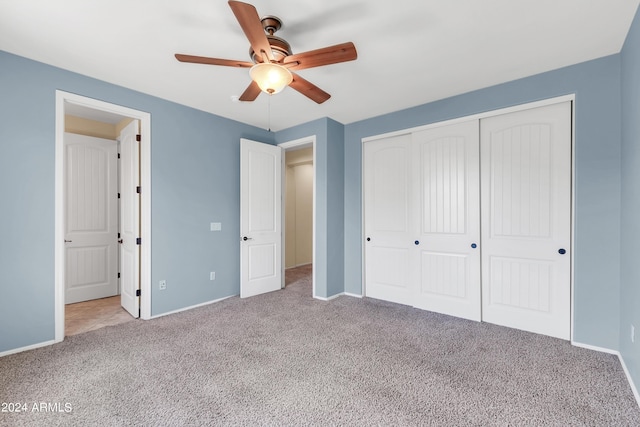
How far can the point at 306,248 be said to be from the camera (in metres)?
6.88

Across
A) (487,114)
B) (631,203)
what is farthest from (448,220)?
(631,203)

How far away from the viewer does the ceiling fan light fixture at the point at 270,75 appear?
1836mm

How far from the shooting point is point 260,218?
4.28 m

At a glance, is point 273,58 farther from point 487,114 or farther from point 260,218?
point 260,218

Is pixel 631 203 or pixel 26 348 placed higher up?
pixel 631 203

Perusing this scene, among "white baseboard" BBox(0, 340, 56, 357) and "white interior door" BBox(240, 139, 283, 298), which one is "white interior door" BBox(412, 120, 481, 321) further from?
"white baseboard" BBox(0, 340, 56, 357)

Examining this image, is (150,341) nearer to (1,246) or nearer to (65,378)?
(65,378)

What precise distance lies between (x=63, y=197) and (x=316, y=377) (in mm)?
2780

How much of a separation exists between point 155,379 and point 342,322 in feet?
5.90

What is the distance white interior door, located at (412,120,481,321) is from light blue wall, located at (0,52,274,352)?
8.12 ft

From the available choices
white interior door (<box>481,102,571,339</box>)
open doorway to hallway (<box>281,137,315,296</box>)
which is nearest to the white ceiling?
white interior door (<box>481,102,571,339</box>)

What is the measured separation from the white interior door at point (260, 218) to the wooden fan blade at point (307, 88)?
2009mm

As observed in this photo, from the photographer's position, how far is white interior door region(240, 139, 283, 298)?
4.09m

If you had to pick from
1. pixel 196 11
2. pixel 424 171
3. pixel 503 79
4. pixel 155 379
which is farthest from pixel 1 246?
pixel 503 79
